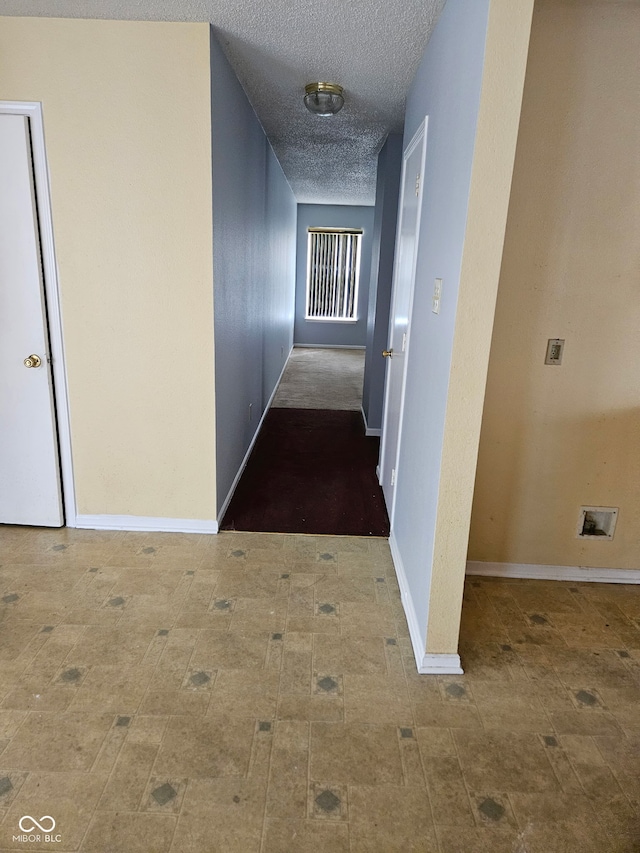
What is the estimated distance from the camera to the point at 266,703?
184 centimetres

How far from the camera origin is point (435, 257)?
212cm

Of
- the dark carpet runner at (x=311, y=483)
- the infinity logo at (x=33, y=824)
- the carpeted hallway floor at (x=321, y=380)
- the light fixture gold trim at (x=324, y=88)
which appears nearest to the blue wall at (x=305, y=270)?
the carpeted hallway floor at (x=321, y=380)

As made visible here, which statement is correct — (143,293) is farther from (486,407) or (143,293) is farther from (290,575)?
(486,407)

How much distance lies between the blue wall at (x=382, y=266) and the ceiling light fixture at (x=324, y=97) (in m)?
1.02

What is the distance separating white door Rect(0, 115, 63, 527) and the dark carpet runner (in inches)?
40.2

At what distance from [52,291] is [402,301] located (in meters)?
1.80

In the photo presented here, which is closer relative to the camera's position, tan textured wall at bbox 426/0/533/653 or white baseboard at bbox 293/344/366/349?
tan textured wall at bbox 426/0/533/653

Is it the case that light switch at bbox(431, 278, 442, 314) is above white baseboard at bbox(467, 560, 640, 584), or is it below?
above

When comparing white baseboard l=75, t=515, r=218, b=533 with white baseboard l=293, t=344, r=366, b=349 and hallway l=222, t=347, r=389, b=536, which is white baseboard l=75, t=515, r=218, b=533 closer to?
hallway l=222, t=347, r=389, b=536

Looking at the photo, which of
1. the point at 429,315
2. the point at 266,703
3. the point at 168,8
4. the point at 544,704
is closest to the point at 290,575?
the point at 266,703

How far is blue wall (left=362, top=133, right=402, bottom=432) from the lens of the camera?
4.18 metres

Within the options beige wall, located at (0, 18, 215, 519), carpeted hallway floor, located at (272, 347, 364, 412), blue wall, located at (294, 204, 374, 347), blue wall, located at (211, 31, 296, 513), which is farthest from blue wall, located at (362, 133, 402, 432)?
blue wall, located at (294, 204, 374, 347)

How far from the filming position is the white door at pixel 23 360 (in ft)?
8.48

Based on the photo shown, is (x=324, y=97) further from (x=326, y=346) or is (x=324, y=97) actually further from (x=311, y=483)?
(x=326, y=346)
